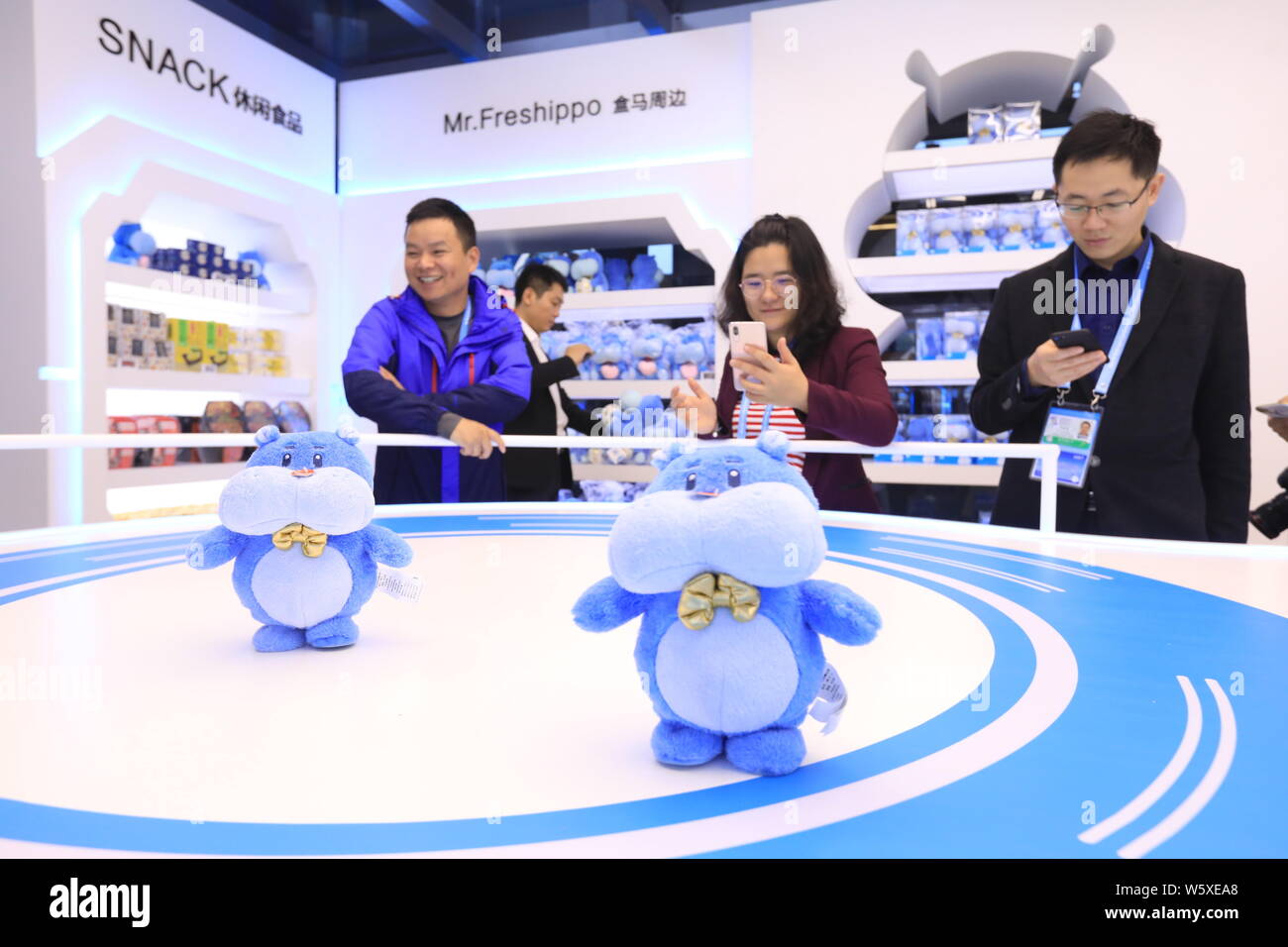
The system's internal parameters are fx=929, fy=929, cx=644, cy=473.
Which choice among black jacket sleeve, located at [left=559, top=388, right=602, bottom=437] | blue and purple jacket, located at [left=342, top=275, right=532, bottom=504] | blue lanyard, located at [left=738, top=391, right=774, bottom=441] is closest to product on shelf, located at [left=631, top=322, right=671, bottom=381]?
black jacket sleeve, located at [left=559, top=388, right=602, bottom=437]

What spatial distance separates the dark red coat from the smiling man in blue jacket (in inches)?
24.3

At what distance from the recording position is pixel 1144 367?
6.23ft

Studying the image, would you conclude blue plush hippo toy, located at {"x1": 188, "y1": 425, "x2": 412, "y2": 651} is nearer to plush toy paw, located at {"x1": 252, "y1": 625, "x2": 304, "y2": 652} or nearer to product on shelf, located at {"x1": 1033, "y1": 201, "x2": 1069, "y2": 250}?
plush toy paw, located at {"x1": 252, "y1": 625, "x2": 304, "y2": 652}

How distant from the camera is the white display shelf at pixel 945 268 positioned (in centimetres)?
405

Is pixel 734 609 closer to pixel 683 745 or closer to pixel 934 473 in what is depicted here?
pixel 683 745

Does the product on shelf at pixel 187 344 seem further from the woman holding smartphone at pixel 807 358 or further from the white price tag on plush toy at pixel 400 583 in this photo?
the white price tag on plush toy at pixel 400 583

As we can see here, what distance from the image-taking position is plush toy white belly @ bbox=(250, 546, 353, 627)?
0.92 meters

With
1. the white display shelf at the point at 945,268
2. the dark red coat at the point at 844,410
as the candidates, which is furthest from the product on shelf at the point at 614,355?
the dark red coat at the point at 844,410

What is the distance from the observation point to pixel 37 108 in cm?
408

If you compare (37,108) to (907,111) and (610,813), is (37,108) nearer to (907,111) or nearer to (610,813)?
(907,111)

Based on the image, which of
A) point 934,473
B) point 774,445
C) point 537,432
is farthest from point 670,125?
point 774,445

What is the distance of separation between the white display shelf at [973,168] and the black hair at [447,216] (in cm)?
242
